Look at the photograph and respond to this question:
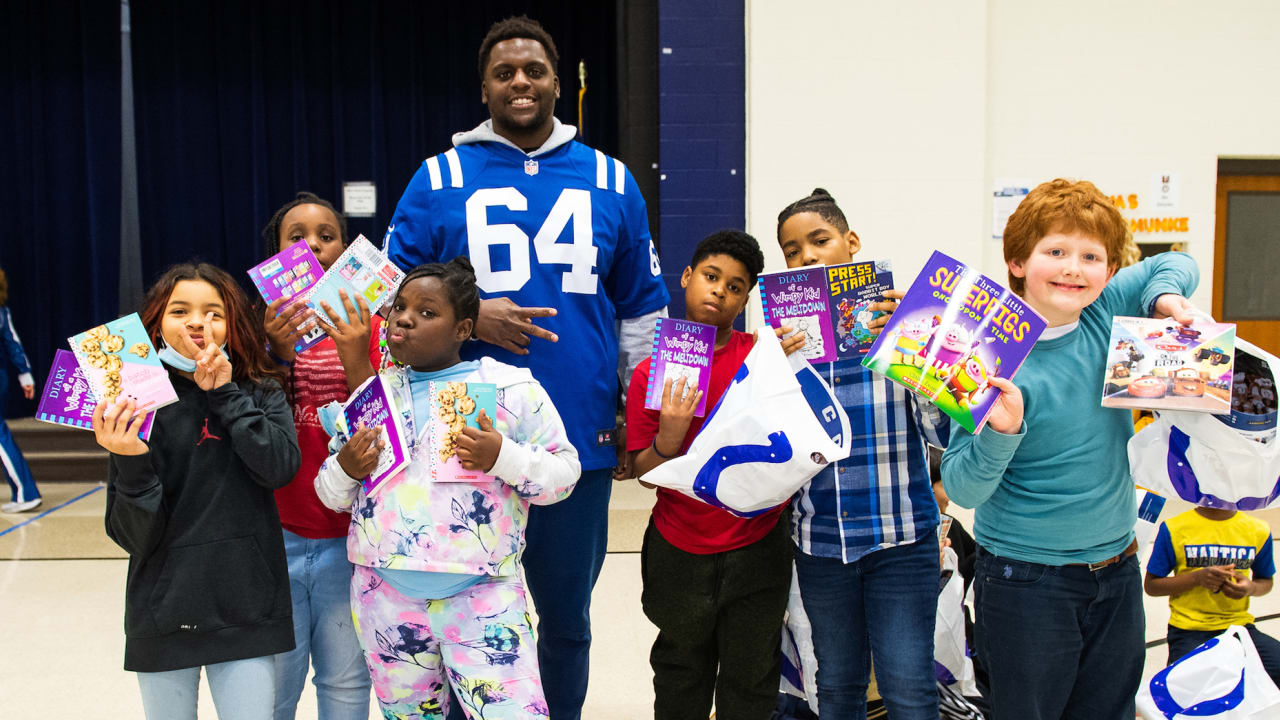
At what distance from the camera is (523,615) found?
160 centimetres

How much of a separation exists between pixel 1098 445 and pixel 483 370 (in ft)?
3.69

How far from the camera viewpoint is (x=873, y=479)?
1.74 metres

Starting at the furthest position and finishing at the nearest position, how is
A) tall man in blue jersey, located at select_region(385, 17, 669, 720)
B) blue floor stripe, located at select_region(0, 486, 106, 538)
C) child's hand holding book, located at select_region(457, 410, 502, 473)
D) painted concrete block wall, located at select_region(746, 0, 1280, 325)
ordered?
painted concrete block wall, located at select_region(746, 0, 1280, 325), blue floor stripe, located at select_region(0, 486, 106, 538), tall man in blue jersey, located at select_region(385, 17, 669, 720), child's hand holding book, located at select_region(457, 410, 502, 473)

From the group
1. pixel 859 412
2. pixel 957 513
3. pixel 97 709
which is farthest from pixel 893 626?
pixel 957 513

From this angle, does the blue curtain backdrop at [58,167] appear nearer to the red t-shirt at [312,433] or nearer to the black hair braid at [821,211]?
the red t-shirt at [312,433]

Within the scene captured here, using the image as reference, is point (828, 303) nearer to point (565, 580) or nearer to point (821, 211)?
point (821, 211)

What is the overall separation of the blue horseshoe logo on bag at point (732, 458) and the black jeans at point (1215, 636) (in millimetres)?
1370

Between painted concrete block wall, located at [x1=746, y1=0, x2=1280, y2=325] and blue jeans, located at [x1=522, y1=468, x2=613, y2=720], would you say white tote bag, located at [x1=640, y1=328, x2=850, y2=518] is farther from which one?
painted concrete block wall, located at [x1=746, y1=0, x2=1280, y2=325]

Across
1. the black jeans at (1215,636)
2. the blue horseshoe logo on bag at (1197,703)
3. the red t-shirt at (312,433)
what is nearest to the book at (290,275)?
the red t-shirt at (312,433)

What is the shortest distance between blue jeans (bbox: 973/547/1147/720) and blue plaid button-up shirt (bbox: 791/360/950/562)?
193mm

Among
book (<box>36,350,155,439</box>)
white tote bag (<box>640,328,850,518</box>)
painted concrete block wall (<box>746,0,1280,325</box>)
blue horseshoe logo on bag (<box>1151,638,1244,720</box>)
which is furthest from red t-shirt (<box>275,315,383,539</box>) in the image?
painted concrete block wall (<box>746,0,1280,325</box>)

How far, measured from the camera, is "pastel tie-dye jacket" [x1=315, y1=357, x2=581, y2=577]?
1552 mm

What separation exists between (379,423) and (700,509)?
2.23ft

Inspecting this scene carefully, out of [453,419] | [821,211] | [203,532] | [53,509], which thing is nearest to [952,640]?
[821,211]
